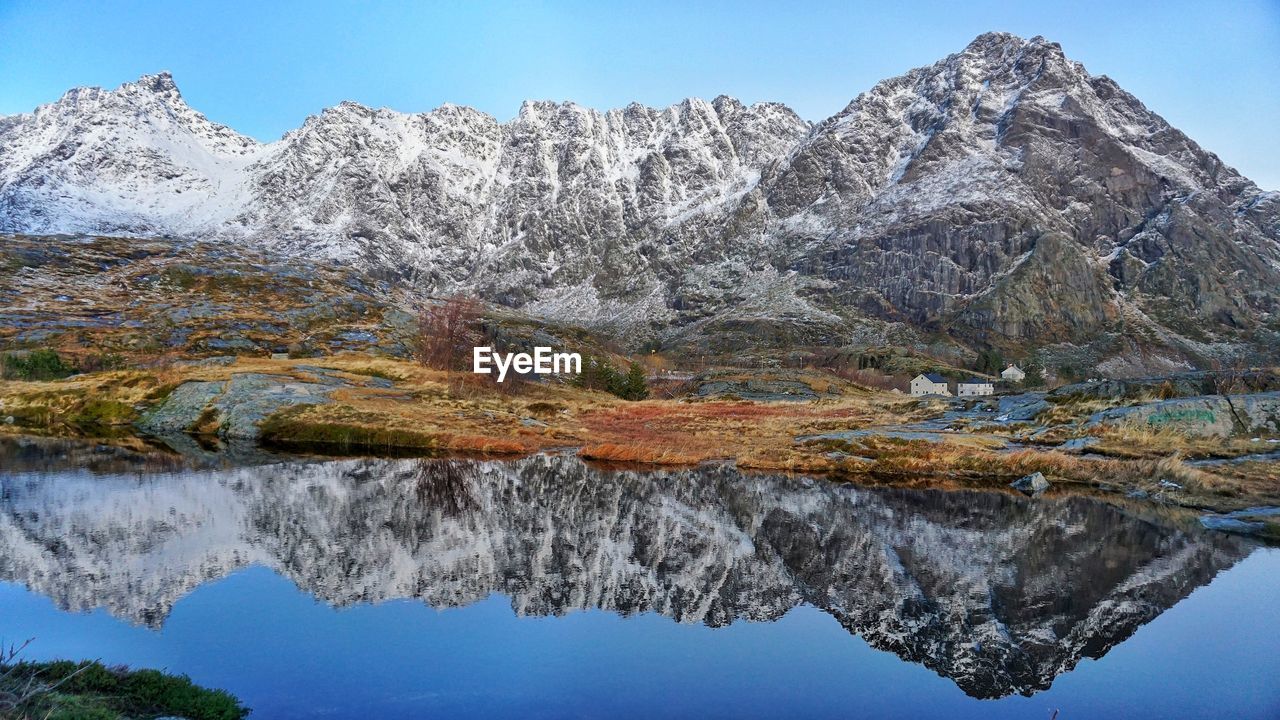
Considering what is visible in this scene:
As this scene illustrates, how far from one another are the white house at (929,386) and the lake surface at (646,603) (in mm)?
148897

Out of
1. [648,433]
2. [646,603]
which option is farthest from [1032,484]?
[648,433]

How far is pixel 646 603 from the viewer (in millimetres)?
18844

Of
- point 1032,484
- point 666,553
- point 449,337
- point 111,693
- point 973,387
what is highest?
point 449,337

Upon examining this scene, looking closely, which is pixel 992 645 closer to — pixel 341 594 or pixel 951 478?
pixel 341 594

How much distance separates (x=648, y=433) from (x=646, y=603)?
130 ft

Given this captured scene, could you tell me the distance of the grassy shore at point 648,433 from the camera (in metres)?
37.4

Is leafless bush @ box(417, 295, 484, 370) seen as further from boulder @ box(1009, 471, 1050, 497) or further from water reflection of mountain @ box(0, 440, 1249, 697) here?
boulder @ box(1009, 471, 1050, 497)

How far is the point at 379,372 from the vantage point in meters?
75.2

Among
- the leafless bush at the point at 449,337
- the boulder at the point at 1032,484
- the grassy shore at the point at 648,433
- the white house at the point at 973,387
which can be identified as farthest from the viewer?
the white house at the point at 973,387

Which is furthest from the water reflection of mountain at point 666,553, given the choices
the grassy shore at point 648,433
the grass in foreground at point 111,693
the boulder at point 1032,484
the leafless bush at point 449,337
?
the leafless bush at point 449,337

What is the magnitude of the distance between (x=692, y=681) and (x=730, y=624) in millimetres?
3348

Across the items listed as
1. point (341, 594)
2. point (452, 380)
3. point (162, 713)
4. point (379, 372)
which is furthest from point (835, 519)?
point (379, 372)

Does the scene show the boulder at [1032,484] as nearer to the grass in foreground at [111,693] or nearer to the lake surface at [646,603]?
the lake surface at [646,603]

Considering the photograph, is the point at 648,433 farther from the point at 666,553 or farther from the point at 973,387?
the point at 973,387
